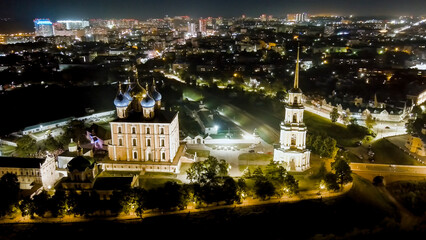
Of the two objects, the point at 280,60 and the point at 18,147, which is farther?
the point at 280,60

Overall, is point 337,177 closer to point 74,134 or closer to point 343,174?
point 343,174

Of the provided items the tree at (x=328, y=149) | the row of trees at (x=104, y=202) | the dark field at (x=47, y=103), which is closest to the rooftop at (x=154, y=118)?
the row of trees at (x=104, y=202)

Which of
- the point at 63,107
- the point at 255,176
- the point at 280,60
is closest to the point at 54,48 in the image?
the point at 63,107

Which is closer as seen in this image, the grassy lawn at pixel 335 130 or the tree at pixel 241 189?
the tree at pixel 241 189

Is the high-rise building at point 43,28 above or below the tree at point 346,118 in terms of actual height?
above

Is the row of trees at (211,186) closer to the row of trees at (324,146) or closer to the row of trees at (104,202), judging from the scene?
the row of trees at (104,202)

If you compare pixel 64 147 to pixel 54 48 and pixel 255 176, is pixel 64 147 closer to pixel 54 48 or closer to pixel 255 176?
pixel 255 176

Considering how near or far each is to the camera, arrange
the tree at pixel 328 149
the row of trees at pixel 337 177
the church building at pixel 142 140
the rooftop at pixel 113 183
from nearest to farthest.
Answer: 1. the rooftop at pixel 113 183
2. the row of trees at pixel 337 177
3. the church building at pixel 142 140
4. the tree at pixel 328 149

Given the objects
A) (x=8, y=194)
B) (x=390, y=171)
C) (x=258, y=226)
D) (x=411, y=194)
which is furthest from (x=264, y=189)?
(x=8, y=194)
